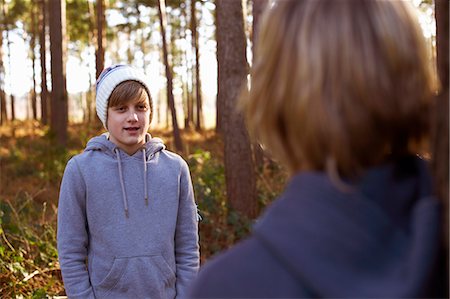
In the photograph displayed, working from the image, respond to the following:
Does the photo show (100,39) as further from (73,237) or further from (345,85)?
Answer: (345,85)

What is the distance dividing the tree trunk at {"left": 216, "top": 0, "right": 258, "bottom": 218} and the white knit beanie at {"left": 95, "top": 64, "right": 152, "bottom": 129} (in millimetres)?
4650

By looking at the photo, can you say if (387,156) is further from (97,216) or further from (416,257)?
(97,216)

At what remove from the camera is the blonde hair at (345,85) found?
3.16 feet

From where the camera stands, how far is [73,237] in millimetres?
2656

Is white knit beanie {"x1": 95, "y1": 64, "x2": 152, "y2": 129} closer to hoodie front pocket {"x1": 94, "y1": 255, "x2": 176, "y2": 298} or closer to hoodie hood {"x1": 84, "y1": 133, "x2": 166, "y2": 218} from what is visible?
hoodie hood {"x1": 84, "y1": 133, "x2": 166, "y2": 218}

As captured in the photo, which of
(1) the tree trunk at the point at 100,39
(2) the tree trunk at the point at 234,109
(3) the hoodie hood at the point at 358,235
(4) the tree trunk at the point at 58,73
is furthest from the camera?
(1) the tree trunk at the point at 100,39

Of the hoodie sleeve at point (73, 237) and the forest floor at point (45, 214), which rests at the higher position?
the hoodie sleeve at point (73, 237)

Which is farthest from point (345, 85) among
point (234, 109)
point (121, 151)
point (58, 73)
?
point (58, 73)

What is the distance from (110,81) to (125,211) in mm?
589

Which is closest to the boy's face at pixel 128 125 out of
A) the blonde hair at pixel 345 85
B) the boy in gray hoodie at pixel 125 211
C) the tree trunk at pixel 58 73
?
the boy in gray hoodie at pixel 125 211

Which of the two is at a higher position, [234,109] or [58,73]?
[58,73]

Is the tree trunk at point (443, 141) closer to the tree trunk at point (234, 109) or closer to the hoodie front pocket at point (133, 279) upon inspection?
the hoodie front pocket at point (133, 279)

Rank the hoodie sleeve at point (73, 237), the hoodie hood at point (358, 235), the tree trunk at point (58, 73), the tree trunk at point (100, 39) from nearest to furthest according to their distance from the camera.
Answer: the hoodie hood at point (358, 235) < the hoodie sleeve at point (73, 237) < the tree trunk at point (58, 73) < the tree trunk at point (100, 39)

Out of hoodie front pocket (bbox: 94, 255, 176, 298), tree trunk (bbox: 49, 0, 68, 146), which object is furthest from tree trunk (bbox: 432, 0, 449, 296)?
tree trunk (bbox: 49, 0, 68, 146)
